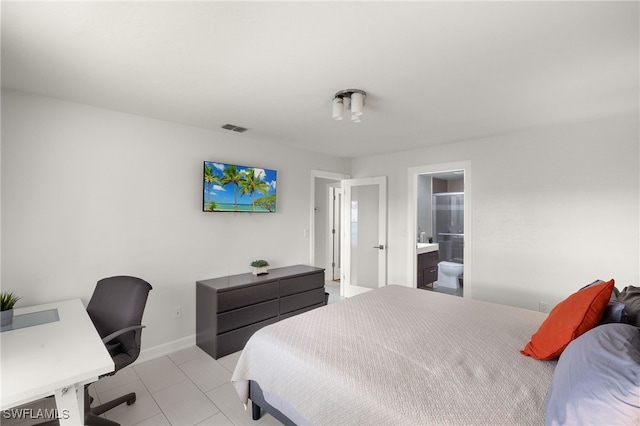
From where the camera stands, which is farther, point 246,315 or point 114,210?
point 246,315

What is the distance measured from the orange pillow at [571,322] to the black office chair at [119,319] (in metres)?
2.49

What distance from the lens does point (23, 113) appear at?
2.38m

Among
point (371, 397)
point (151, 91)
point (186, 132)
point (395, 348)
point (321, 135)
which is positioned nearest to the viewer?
point (371, 397)

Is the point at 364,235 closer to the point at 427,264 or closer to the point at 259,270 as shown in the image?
the point at 427,264

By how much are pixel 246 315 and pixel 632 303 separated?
3.03 meters

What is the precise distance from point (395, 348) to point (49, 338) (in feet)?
6.60

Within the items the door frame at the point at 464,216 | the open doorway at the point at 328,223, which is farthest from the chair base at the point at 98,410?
the open doorway at the point at 328,223

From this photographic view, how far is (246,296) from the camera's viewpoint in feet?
10.6

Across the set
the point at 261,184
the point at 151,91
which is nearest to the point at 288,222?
the point at 261,184

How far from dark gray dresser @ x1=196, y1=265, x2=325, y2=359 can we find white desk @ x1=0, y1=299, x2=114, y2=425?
130 centimetres

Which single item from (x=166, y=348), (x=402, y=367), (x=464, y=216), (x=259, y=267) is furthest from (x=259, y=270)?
(x=464, y=216)

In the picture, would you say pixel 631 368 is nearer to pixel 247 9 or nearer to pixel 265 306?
pixel 247 9

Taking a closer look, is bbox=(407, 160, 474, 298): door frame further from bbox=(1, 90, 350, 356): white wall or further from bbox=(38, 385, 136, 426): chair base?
bbox=(38, 385, 136, 426): chair base

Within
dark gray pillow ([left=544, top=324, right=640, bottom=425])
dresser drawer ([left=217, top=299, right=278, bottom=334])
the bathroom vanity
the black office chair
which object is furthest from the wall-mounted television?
dark gray pillow ([left=544, top=324, right=640, bottom=425])
